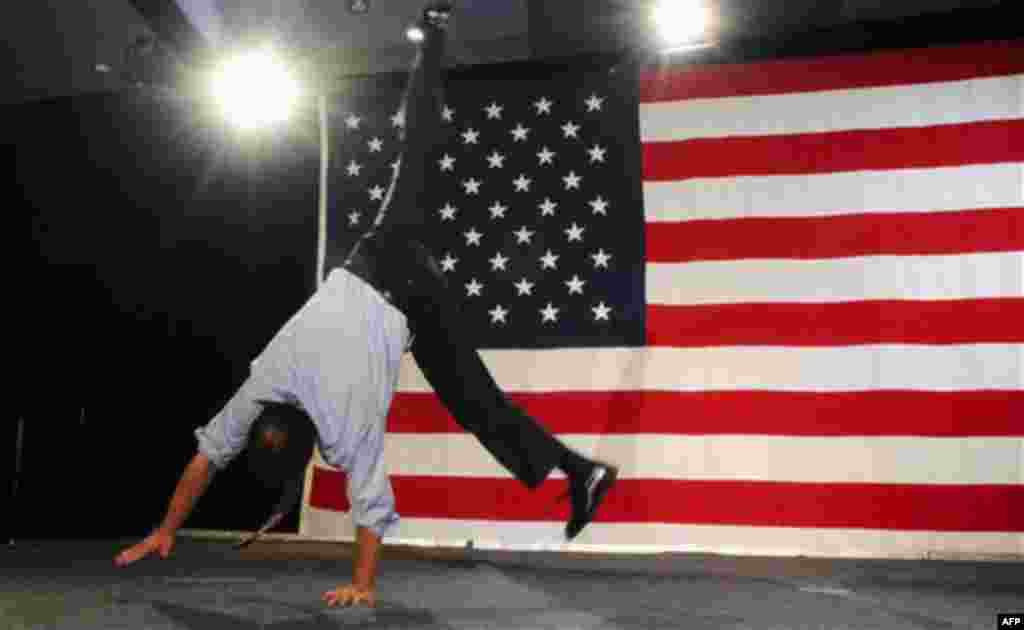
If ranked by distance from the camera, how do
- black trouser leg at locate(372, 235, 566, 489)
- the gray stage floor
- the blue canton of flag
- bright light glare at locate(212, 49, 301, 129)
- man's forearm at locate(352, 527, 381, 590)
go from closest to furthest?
the gray stage floor → man's forearm at locate(352, 527, 381, 590) → black trouser leg at locate(372, 235, 566, 489) → the blue canton of flag → bright light glare at locate(212, 49, 301, 129)

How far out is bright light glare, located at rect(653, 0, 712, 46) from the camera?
3.59 metres

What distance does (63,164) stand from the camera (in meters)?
4.25

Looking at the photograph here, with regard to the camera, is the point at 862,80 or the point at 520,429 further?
the point at 862,80

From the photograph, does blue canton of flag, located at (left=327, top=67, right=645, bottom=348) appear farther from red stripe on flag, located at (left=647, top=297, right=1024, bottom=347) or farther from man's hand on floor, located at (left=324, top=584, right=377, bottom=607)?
man's hand on floor, located at (left=324, top=584, right=377, bottom=607)

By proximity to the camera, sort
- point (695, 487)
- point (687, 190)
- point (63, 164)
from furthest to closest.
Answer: point (63, 164)
point (687, 190)
point (695, 487)

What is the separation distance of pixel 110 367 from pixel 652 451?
256 centimetres

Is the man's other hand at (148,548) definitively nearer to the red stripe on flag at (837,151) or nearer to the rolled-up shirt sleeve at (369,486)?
the rolled-up shirt sleeve at (369,486)

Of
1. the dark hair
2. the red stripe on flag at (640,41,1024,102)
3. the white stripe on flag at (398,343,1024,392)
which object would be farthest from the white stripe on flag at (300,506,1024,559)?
the red stripe on flag at (640,41,1024,102)

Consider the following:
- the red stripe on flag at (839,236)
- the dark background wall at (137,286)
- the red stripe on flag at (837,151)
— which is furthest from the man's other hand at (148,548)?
the red stripe on flag at (837,151)

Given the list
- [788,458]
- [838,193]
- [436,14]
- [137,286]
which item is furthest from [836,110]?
[137,286]

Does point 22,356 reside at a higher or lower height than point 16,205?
lower

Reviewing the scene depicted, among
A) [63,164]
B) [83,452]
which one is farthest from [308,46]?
[83,452]

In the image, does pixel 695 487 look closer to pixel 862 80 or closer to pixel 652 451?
pixel 652 451

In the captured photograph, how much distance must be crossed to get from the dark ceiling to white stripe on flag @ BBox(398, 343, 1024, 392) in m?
1.46
